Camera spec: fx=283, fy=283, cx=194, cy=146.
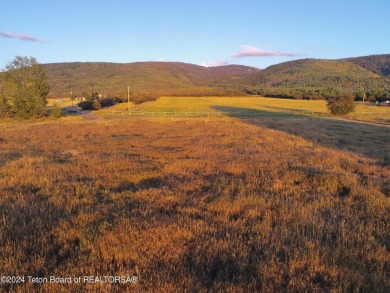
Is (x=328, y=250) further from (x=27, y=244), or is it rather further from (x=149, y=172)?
(x=149, y=172)

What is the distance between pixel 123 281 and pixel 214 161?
964 cm

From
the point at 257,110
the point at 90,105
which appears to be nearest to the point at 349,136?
the point at 257,110

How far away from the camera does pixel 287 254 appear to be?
4652 millimetres

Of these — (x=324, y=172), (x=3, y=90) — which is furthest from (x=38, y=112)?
(x=324, y=172)

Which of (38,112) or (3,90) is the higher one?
(3,90)

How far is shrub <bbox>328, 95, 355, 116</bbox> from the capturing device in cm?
6681

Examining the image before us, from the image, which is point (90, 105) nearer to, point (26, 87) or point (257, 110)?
point (26, 87)

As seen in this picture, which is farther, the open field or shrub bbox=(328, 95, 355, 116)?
→ the open field

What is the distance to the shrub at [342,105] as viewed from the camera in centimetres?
6681

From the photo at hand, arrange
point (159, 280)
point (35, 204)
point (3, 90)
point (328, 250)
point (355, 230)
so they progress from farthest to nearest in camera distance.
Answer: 1. point (3, 90)
2. point (35, 204)
3. point (355, 230)
4. point (328, 250)
5. point (159, 280)

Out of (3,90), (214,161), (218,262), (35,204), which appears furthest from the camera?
(3,90)

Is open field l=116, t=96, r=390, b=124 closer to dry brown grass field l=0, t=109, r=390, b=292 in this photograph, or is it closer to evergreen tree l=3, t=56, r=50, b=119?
evergreen tree l=3, t=56, r=50, b=119

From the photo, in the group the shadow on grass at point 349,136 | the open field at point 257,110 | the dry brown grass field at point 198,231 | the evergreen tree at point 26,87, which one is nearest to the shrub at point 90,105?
the open field at point 257,110

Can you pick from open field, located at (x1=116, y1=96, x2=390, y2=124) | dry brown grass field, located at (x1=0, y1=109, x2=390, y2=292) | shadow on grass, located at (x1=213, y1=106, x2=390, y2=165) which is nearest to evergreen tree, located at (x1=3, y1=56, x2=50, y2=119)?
open field, located at (x1=116, y1=96, x2=390, y2=124)
